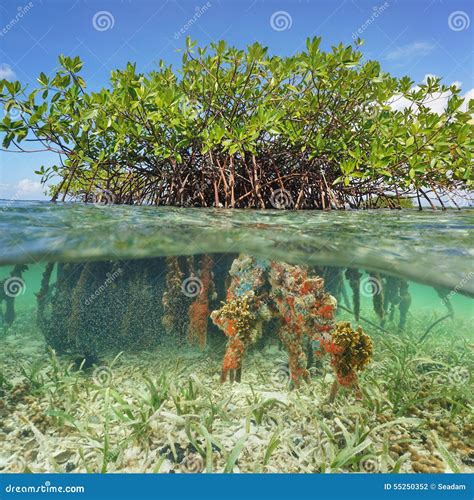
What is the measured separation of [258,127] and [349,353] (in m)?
3.56

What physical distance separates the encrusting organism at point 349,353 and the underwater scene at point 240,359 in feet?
0.06

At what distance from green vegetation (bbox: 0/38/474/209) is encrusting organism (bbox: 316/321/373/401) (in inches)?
99.6

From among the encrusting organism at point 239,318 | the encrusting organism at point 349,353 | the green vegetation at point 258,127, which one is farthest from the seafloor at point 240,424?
the green vegetation at point 258,127

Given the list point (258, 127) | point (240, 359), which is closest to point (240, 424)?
point (240, 359)

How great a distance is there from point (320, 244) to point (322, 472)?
12.8ft

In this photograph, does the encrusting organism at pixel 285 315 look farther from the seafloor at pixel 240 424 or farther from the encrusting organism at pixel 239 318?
the seafloor at pixel 240 424

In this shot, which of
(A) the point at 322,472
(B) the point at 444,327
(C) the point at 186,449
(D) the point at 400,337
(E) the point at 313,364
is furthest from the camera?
(B) the point at 444,327

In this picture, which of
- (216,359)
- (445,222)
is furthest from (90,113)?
(445,222)

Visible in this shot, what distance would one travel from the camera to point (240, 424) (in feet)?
15.3

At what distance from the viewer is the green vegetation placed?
5.50 metres

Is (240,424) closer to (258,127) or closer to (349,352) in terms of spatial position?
(349,352)

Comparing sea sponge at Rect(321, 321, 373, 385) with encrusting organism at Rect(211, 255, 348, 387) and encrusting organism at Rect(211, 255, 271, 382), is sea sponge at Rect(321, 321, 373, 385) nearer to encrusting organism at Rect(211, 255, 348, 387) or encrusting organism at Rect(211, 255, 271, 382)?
encrusting organism at Rect(211, 255, 348, 387)

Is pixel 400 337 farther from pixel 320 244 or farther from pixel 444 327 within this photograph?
pixel 444 327

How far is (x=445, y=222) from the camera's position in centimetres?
645
